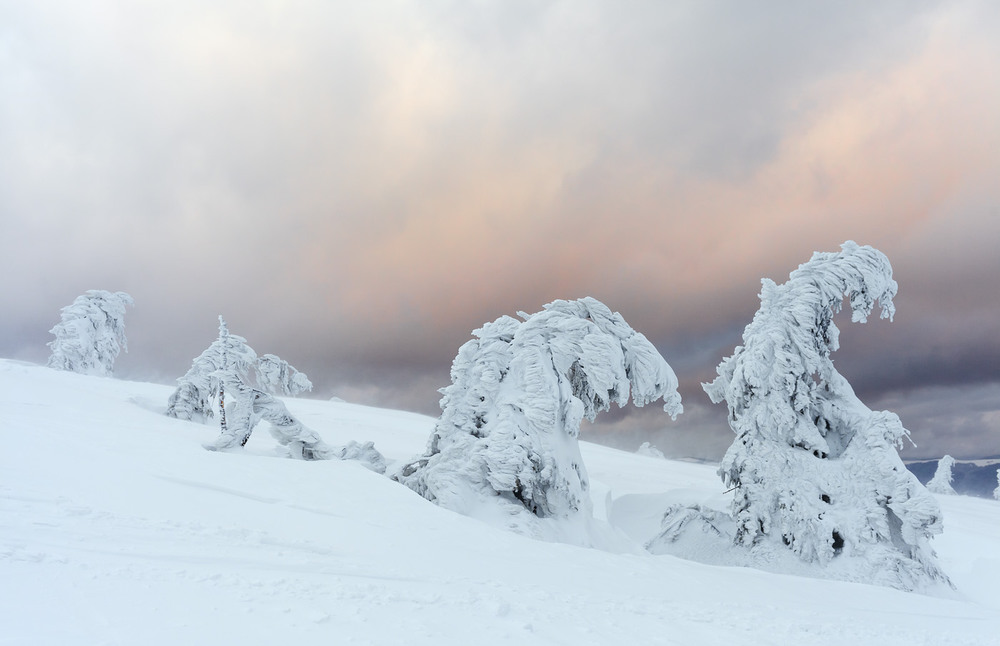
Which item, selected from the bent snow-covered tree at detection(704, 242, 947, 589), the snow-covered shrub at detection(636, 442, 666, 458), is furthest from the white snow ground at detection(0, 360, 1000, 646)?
the snow-covered shrub at detection(636, 442, 666, 458)

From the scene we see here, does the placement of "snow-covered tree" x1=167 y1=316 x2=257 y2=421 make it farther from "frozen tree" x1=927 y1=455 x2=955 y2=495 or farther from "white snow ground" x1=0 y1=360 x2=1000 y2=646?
"frozen tree" x1=927 y1=455 x2=955 y2=495

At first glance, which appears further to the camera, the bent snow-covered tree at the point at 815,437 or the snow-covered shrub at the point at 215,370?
the snow-covered shrub at the point at 215,370

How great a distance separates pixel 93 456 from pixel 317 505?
4.32 metres

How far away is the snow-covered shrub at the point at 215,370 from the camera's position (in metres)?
18.2

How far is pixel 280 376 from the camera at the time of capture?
64.0 feet

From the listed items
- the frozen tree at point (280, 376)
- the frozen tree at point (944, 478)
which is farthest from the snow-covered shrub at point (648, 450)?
the frozen tree at point (280, 376)

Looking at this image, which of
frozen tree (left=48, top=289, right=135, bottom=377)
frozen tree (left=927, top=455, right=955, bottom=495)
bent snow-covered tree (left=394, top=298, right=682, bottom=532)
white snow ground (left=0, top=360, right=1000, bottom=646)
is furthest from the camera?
frozen tree (left=48, top=289, right=135, bottom=377)

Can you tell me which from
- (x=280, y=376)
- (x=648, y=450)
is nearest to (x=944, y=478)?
(x=648, y=450)

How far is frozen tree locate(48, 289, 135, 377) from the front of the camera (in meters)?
34.0

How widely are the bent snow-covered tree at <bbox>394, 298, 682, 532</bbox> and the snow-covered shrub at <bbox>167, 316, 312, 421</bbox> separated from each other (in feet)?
25.0

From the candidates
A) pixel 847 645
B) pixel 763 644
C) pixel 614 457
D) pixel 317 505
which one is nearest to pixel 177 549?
pixel 317 505

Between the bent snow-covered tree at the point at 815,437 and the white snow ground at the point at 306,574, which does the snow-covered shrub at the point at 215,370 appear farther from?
the bent snow-covered tree at the point at 815,437

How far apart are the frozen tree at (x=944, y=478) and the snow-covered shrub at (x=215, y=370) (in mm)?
36161

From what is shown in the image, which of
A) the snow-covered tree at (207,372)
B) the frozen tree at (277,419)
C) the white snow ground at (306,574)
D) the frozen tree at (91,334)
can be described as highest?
the frozen tree at (91,334)
